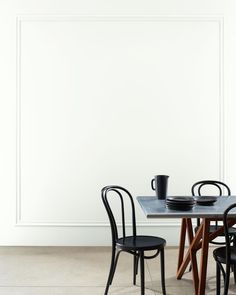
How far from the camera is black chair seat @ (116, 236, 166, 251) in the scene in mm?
2873

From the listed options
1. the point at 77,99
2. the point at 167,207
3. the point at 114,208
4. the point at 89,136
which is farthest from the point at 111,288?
the point at 77,99

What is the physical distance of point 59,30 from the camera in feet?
14.9

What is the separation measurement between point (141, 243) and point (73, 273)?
2.96ft

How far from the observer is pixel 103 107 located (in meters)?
4.55

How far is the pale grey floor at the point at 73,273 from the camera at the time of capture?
319 centimetres

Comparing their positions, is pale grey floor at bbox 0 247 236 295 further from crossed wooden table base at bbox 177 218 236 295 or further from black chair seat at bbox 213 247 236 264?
black chair seat at bbox 213 247 236 264

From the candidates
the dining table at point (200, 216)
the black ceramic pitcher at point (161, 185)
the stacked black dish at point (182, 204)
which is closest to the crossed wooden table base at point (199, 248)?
the dining table at point (200, 216)

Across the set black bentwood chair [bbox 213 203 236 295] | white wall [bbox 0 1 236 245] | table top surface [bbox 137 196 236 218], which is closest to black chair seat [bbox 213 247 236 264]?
black bentwood chair [bbox 213 203 236 295]

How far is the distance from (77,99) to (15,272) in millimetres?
1830

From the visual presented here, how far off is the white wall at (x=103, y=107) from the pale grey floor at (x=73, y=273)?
1.03 feet

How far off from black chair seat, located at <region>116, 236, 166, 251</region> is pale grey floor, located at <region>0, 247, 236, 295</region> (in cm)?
39

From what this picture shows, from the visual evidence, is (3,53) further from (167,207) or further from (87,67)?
(167,207)

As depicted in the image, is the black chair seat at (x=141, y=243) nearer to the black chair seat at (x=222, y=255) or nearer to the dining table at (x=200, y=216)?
the dining table at (x=200, y=216)

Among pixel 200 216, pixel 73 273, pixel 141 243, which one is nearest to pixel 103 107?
pixel 73 273
